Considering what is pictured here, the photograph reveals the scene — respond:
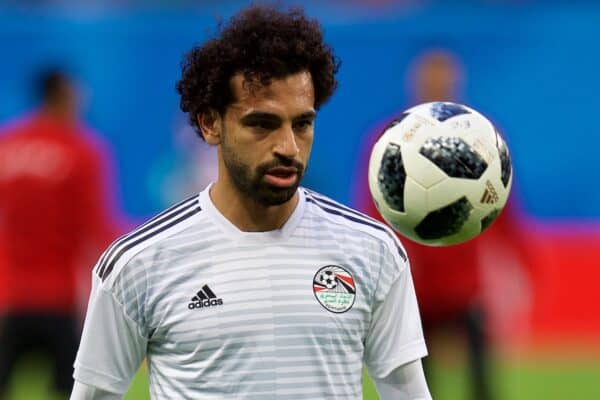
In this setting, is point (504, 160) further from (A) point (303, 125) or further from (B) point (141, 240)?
(B) point (141, 240)

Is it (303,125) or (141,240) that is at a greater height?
(303,125)

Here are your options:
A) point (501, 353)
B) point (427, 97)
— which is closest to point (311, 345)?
point (427, 97)

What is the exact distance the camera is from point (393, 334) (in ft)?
13.9

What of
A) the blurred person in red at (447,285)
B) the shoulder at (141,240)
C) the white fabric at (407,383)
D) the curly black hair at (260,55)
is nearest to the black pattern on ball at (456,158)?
the curly black hair at (260,55)

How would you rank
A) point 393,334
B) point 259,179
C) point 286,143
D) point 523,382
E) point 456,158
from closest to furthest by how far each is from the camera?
point 286,143 < point 259,179 < point 393,334 < point 456,158 < point 523,382

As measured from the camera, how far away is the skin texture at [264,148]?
406 cm

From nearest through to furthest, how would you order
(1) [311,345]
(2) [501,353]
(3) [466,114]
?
(1) [311,345] < (3) [466,114] < (2) [501,353]

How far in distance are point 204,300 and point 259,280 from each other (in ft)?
0.62

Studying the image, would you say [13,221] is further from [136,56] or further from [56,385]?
[136,56]

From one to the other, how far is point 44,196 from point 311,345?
14.2 ft

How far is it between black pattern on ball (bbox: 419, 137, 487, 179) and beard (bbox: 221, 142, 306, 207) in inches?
21.6

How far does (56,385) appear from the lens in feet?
26.8

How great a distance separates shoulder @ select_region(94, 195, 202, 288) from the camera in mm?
4137

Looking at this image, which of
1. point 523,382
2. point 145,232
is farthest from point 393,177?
point 523,382
